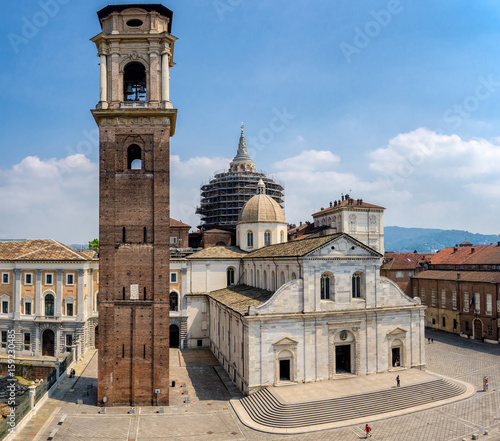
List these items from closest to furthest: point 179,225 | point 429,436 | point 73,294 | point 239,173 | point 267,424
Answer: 1. point 429,436
2. point 267,424
3. point 73,294
4. point 179,225
5. point 239,173

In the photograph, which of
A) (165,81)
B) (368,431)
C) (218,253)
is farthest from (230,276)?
(368,431)

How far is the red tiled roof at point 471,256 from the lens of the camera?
56906 mm

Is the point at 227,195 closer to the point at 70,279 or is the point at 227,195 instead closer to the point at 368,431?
the point at 70,279

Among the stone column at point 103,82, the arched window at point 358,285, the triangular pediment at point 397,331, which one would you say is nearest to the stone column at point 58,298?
the stone column at point 103,82

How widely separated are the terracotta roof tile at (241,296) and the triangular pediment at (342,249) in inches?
264

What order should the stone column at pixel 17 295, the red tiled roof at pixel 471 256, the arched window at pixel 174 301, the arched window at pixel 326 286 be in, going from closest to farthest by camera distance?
the arched window at pixel 326 286, the stone column at pixel 17 295, the arched window at pixel 174 301, the red tiled roof at pixel 471 256

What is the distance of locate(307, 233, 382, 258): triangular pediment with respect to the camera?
3481cm

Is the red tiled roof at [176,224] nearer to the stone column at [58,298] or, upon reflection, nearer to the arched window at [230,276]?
the arched window at [230,276]

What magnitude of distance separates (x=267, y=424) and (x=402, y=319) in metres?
16.2

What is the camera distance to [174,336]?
50594 millimetres

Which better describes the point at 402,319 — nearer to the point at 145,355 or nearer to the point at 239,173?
the point at 145,355

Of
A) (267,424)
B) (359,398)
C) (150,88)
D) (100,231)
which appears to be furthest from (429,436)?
(150,88)

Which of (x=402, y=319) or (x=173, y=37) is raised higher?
(x=173, y=37)

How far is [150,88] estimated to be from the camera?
1240 inches
